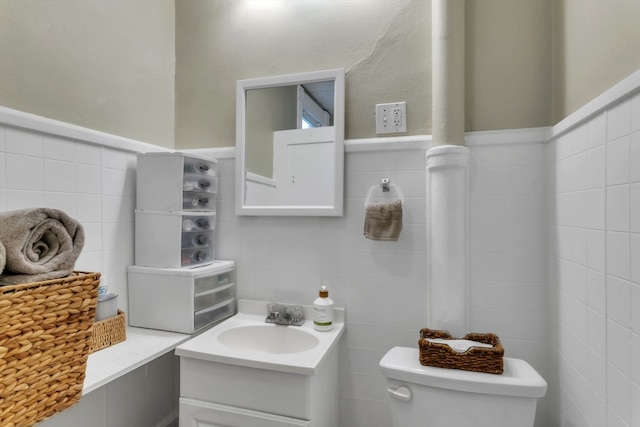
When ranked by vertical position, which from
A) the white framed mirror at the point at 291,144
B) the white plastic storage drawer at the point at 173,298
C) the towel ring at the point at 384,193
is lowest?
the white plastic storage drawer at the point at 173,298

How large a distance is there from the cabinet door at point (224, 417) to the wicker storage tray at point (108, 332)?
318 millimetres

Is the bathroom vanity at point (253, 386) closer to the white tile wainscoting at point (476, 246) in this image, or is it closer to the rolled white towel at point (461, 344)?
the white tile wainscoting at point (476, 246)

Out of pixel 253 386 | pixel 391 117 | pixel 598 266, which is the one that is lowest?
pixel 253 386

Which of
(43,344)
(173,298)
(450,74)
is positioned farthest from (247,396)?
(450,74)

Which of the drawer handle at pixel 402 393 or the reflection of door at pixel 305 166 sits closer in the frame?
the drawer handle at pixel 402 393

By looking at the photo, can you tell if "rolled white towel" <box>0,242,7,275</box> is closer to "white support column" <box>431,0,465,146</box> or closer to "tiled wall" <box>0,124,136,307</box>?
"tiled wall" <box>0,124,136,307</box>

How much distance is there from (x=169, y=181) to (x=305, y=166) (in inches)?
A: 21.8

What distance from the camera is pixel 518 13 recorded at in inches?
48.7

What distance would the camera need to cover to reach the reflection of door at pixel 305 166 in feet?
4.62

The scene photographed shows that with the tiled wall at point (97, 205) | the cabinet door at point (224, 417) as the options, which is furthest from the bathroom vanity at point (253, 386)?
the tiled wall at point (97, 205)

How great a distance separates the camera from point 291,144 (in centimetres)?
146

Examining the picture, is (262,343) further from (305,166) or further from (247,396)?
(305,166)

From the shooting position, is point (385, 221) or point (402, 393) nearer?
point (402, 393)

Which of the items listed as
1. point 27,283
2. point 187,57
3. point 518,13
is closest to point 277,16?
point 187,57
